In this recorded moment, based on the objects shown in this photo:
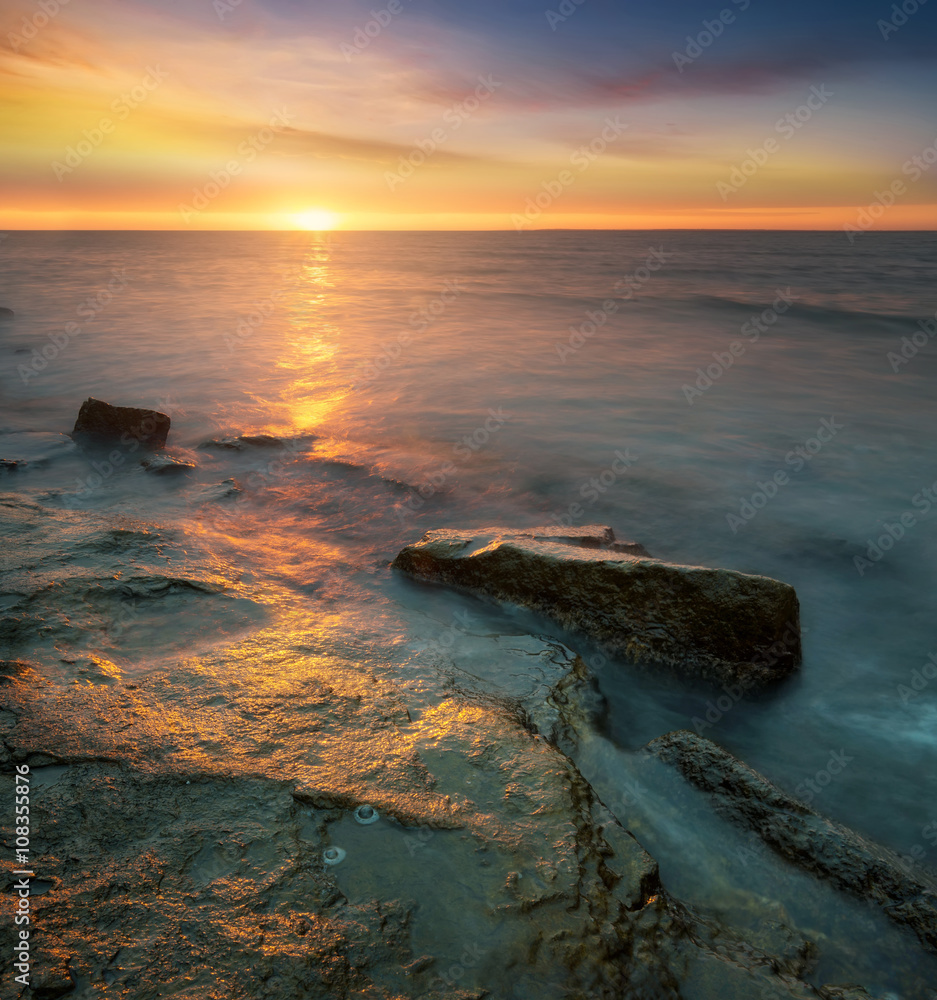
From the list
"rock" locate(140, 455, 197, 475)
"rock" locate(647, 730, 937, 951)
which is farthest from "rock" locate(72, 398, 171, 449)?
"rock" locate(647, 730, 937, 951)

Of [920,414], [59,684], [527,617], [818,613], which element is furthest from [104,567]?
[920,414]

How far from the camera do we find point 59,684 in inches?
123

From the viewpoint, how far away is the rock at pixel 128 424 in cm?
873

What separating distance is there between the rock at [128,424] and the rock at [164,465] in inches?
31.8

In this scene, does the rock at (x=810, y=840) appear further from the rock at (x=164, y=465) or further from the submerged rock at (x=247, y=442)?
the submerged rock at (x=247, y=442)

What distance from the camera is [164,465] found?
25.6ft

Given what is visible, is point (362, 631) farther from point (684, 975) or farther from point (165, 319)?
point (165, 319)

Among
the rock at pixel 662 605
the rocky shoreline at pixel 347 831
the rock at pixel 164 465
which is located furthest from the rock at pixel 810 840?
the rock at pixel 164 465

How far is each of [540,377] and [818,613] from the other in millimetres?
9797

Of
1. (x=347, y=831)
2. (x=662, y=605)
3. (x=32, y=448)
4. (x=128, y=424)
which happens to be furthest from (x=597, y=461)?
(x=32, y=448)

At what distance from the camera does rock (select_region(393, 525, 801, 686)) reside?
4.29 metres

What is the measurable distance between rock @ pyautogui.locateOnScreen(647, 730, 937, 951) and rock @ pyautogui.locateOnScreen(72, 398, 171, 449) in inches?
312

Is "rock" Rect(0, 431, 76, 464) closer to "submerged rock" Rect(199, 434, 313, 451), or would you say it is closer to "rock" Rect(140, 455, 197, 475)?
"rock" Rect(140, 455, 197, 475)

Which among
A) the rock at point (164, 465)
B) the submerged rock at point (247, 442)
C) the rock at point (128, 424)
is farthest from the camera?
the submerged rock at point (247, 442)
